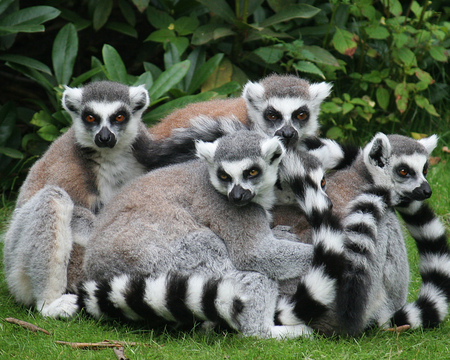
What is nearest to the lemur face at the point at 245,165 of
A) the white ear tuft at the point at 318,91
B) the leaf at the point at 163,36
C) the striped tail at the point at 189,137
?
the striped tail at the point at 189,137

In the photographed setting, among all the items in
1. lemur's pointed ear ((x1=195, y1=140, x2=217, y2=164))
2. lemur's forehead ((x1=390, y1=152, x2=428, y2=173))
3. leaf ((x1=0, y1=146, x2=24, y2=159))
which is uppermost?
lemur's forehead ((x1=390, y1=152, x2=428, y2=173))

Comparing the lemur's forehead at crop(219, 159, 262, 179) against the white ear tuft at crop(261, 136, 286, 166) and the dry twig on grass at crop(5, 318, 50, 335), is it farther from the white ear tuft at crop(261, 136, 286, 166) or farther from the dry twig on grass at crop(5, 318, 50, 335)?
the dry twig on grass at crop(5, 318, 50, 335)

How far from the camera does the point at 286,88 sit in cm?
579

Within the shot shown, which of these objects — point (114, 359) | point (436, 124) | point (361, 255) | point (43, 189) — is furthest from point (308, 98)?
point (436, 124)

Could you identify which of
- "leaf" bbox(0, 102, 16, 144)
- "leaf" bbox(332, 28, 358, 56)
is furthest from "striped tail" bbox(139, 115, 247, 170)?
"leaf" bbox(0, 102, 16, 144)

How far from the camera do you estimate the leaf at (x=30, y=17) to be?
7402 millimetres

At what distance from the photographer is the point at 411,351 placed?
4.09 m

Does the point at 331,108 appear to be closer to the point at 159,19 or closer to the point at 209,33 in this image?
the point at 209,33

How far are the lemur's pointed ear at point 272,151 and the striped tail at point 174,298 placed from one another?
100 cm

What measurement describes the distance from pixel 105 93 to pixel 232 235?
199 cm

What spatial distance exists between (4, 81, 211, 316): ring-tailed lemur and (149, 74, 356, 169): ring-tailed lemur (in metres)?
0.48

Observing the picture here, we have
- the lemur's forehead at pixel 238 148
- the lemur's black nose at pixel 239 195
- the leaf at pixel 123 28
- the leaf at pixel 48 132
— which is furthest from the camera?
the leaf at pixel 123 28

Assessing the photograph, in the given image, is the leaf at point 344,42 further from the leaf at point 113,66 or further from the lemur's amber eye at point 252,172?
the lemur's amber eye at point 252,172

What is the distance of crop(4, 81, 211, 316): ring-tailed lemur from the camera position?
15.3 ft
